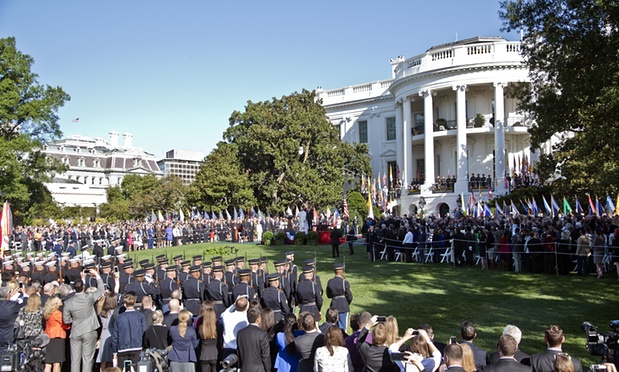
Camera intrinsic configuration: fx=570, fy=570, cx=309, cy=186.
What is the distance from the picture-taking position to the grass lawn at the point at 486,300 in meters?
12.6

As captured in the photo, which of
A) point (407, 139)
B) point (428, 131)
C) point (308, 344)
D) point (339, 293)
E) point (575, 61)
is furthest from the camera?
point (407, 139)

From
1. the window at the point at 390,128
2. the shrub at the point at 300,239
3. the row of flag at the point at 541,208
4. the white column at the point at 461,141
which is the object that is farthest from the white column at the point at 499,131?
the shrub at the point at 300,239

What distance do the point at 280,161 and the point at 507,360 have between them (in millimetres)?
41849

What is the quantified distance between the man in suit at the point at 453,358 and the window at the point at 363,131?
5284 cm

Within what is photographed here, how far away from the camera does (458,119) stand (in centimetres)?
4472

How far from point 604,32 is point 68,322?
15.8 metres

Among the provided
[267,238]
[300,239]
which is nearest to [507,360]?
[300,239]

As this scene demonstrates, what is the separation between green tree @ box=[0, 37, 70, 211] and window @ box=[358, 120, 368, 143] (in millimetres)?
28067

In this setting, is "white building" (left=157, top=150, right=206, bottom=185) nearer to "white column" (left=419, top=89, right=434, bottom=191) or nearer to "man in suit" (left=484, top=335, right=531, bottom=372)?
"white column" (left=419, top=89, right=434, bottom=191)

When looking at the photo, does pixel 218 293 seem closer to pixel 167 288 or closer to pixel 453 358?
pixel 167 288

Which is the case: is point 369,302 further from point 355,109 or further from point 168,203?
point 168,203

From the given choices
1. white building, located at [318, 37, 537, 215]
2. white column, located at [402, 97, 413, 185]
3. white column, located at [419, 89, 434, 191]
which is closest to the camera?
white building, located at [318, 37, 537, 215]

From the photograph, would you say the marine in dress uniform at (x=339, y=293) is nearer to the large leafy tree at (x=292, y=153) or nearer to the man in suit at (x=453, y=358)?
the man in suit at (x=453, y=358)

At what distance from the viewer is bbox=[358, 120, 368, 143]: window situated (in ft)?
192
